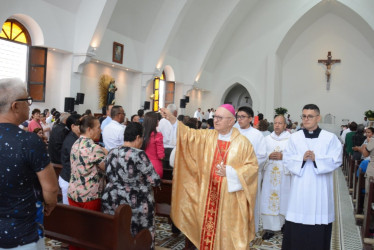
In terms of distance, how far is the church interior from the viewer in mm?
11680

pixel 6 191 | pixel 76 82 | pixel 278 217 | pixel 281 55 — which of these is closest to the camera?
pixel 6 191

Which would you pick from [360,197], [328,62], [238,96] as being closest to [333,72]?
[328,62]

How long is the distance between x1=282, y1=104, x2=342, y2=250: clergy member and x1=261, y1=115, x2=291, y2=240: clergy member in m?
1.06

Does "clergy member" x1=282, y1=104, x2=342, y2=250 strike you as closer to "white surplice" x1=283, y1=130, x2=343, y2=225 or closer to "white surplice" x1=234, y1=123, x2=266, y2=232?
"white surplice" x1=283, y1=130, x2=343, y2=225

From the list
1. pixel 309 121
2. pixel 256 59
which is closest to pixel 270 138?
pixel 309 121

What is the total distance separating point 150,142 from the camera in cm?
413

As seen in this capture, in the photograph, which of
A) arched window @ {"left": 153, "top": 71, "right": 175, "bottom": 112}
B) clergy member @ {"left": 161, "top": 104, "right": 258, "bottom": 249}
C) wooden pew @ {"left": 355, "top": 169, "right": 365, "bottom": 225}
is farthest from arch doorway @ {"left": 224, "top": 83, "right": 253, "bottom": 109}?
clergy member @ {"left": 161, "top": 104, "right": 258, "bottom": 249}

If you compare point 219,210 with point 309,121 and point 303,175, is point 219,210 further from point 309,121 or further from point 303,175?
point 309,121

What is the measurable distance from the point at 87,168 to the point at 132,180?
1.50 feet

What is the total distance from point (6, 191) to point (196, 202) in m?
2.12

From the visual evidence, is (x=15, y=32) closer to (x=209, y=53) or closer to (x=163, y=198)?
(x=163, y=198)

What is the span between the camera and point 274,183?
5062 millimetres

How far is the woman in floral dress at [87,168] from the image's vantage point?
10.6 ft

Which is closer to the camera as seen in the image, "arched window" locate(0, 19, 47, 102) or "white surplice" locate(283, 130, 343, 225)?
"white surplice" locate(283, 130, 343, 225)
